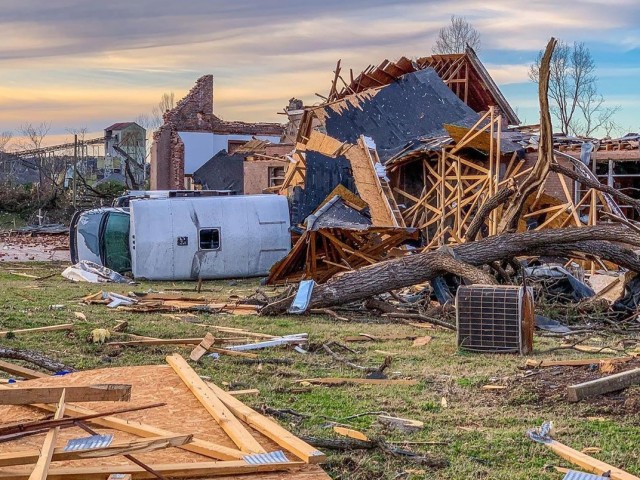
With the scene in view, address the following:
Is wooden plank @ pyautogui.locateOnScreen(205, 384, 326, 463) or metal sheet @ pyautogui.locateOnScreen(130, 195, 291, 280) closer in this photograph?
wooden plank @ pyautogui.locateOnScreen(205, 384, 326, 463)

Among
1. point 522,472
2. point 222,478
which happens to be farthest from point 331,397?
point 222,478

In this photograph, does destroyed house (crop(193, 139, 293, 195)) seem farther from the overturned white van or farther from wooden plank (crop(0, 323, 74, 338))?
wooden plank (crop(0, 323, 74, 338))

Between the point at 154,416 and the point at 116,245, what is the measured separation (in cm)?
1524

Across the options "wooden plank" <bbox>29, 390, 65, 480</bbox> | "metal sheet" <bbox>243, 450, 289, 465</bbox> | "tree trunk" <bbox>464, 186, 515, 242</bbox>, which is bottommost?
"metal sheet" <bbox>243, 450, 289, 465</bbox>

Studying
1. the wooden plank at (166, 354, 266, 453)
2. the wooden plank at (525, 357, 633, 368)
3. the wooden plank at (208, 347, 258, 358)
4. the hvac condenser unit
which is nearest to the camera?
the wooden plank at (166, 354, 266, 453)

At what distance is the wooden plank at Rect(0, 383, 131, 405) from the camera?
18.3ft

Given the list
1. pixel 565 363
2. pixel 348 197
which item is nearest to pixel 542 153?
pixel 565 363

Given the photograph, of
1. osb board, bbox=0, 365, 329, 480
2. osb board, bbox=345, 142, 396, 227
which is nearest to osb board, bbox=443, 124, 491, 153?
osb board, bbox=345, 142, 396, 227

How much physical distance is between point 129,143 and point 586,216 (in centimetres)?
4949

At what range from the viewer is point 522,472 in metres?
5.77

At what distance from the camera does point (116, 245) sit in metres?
20.7

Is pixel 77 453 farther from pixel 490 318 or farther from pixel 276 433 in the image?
pixel 490 318

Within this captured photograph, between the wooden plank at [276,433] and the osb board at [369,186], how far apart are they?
15.2m

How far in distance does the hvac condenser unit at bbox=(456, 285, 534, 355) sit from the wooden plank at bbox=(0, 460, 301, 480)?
5747mm
